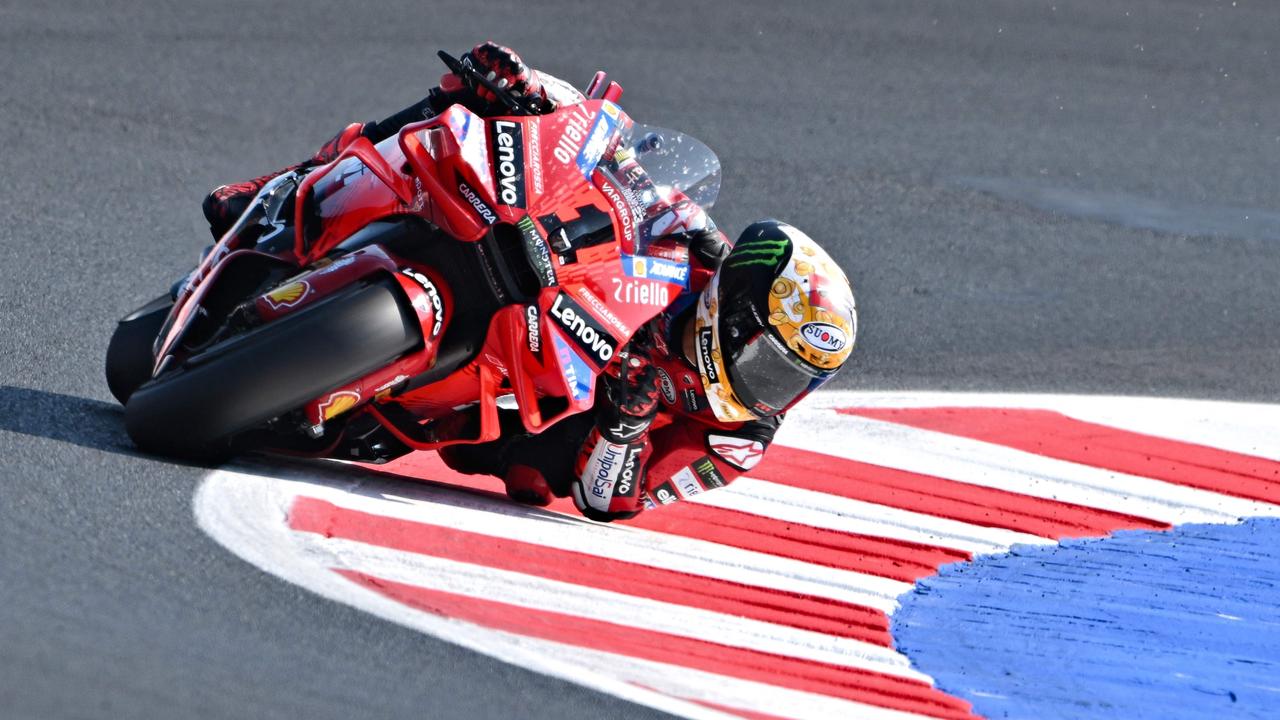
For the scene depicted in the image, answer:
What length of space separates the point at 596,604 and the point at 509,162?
4.65 feet

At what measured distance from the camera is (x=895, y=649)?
5.30 meters

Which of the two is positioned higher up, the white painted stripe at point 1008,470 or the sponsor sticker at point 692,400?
the sponsor sticker at point 692,400

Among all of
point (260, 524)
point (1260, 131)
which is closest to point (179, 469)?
point (260, 524)

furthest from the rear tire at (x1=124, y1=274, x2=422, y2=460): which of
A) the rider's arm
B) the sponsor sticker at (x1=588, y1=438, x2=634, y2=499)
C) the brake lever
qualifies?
the rider's arm

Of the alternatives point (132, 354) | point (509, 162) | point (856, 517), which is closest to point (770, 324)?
point (509, 162)

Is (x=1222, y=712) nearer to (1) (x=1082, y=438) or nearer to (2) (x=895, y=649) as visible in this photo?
(2) (x=895, y=649)

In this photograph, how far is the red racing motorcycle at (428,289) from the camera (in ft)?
15.7

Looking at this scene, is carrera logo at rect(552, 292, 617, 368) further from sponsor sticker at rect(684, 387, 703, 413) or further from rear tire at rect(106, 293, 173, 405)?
rear tire at rect(106, 293, 173, 405)

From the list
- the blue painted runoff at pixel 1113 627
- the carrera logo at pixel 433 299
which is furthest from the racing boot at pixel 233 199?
the blue painted runoff at pixel 1113 627

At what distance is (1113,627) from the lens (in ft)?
18.5

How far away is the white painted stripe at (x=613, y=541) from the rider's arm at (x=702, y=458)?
20 cm

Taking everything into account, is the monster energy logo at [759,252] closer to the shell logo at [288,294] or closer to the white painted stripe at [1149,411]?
the shell logo at [288,294]

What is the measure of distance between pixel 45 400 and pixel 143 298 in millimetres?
1389

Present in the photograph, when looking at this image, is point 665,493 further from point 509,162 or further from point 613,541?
point 509,162
